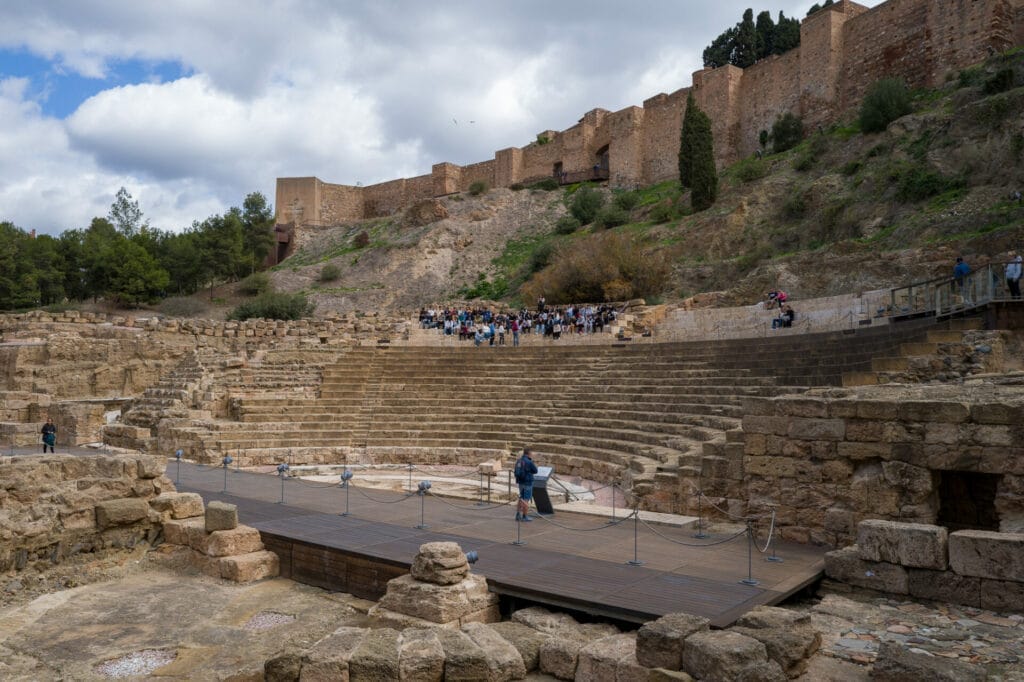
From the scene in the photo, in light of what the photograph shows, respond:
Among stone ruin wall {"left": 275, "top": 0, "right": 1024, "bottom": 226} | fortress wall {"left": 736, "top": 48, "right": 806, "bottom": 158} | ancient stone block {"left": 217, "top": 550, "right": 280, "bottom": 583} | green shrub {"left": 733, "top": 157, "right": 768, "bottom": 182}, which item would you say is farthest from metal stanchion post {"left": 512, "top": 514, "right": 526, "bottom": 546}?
fortress wall {"left": 736, "top": 48, "right": 806, "bottom": 158}

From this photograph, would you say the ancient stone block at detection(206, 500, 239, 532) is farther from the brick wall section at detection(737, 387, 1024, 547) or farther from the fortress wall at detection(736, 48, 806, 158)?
the fortress wall at detection(736, 48, 806, 158)

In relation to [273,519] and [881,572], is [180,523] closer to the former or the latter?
[273,519]

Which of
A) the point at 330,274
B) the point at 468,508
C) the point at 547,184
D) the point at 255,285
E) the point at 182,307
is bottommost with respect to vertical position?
the point at 468,508

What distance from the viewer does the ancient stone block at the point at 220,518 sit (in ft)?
26.5

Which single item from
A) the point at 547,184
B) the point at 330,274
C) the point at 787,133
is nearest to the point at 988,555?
the point at 787,133

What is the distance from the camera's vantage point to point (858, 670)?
4.66m

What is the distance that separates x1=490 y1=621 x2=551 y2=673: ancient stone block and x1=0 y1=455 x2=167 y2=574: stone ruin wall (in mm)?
5064

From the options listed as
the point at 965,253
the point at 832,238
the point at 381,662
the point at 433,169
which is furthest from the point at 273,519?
the point at 433,169

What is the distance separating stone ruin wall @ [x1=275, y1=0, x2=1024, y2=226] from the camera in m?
31.1

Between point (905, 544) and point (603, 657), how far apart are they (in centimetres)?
288

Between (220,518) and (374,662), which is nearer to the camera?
(374,662)

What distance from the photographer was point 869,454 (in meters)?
7.43

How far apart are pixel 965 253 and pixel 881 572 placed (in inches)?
571

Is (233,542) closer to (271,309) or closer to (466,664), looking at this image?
(466,664)
